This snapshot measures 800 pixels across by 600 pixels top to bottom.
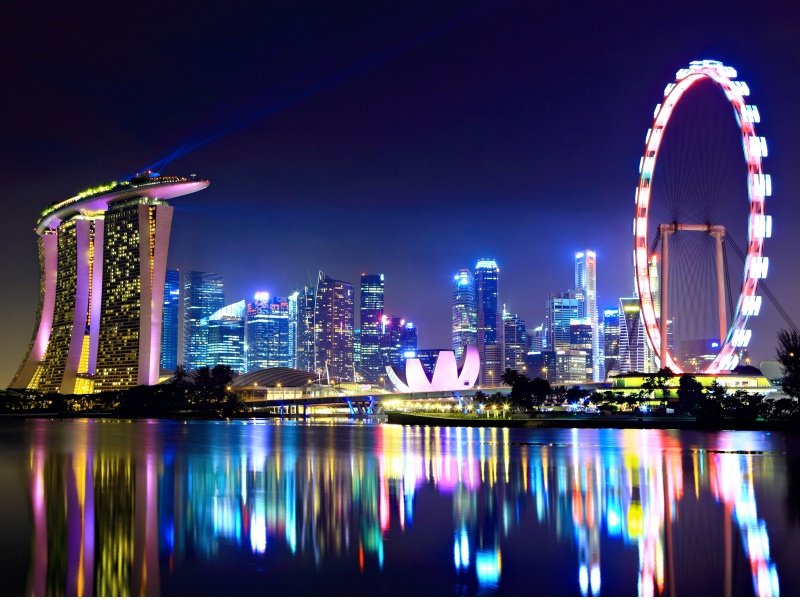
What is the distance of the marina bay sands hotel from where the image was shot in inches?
5920

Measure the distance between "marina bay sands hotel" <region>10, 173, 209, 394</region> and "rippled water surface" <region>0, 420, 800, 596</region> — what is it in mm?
111184

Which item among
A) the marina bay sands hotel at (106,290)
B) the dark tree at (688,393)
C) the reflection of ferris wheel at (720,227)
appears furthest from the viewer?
the marina bay sands hotel at (106,290)

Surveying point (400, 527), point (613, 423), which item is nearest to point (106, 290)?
point (613, 423)

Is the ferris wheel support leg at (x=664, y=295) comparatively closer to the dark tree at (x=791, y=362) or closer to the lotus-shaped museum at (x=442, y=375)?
the dark tree at (x=791, y=362)

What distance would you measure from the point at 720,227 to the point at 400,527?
75.6 metres

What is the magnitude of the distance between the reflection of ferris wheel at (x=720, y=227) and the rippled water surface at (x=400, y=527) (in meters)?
38.0

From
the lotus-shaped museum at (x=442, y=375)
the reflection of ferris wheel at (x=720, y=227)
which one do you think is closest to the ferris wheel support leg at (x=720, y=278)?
the reflection of ferris wheel at (x=720, y=227)

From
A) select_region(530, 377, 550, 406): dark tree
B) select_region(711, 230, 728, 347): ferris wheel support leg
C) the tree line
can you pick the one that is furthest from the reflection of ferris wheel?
the tree line

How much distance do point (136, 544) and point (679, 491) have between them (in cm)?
1690

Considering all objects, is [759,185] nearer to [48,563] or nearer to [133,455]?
[133,455]

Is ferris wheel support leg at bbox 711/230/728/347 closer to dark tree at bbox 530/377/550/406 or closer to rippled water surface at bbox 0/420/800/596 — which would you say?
dark tree at bbox 530/377/550/406

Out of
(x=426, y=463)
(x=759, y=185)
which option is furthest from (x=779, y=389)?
(x=426, y=463)

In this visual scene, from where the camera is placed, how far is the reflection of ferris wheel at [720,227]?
74000 mm

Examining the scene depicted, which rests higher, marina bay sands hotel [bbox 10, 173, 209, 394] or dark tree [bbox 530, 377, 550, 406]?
marina bay sands hotel [bbox 10, 173, 209, 394]
